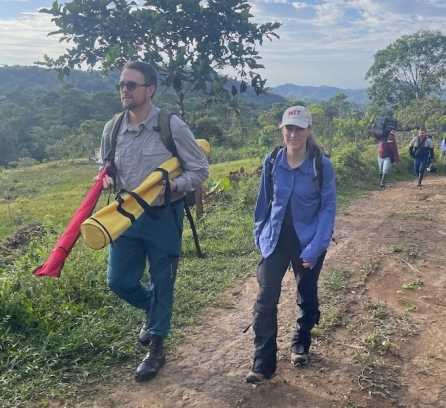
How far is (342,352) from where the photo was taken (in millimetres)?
3473

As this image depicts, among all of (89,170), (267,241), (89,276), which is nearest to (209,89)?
(89,276)

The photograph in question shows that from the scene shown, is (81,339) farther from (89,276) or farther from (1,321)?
(89,276)

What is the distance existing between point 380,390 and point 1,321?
2654 mm

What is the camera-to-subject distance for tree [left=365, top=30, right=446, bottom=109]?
1774 inches

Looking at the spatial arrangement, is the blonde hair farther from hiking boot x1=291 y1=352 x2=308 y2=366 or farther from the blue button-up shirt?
hiking boot x1=291 y1=352 x2=308 y2=366

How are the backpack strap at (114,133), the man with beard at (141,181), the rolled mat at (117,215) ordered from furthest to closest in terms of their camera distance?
the backpack strap at (114,133) → the man with beard at (141,181) → the rolled mat at (117,215)

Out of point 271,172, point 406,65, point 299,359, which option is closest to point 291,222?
point 271,172

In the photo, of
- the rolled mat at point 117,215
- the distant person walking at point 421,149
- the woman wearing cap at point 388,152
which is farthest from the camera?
the woman wearing cap at point 388,152

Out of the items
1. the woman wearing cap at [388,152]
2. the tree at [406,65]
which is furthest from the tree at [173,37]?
the tree at [406,65]

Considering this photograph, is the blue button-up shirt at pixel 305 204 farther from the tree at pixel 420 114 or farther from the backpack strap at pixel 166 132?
the tree at pixel 420 114

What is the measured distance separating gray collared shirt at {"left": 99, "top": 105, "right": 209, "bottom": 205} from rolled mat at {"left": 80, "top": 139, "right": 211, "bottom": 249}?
80mm

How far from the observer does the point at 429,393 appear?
118 inches

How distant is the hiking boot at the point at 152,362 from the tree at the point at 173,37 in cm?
308

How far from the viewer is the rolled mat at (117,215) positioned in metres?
2.74
